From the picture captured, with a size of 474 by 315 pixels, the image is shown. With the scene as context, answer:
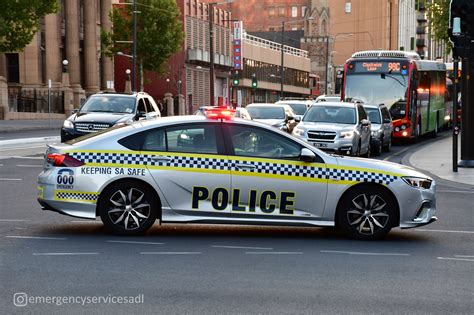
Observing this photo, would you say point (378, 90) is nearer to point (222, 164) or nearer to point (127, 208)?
point (222, 164)

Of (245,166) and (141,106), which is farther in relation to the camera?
(141,106)

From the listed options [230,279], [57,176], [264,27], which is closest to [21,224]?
[57,176]

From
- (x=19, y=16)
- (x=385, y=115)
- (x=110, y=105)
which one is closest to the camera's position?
(x=110, y=105)

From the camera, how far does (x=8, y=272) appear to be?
827cm

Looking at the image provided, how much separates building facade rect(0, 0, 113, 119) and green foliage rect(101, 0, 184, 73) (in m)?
2.22

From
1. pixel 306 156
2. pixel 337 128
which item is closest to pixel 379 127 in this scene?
pixel 337 128

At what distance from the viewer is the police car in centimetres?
1053

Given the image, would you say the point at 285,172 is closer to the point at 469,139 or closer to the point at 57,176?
the point at 57,176

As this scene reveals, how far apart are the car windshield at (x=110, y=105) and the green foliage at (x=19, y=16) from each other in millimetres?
18732

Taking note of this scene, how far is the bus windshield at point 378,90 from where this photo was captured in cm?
3425

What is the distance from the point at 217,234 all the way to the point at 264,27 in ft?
537

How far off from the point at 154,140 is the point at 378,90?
24646 millimetres

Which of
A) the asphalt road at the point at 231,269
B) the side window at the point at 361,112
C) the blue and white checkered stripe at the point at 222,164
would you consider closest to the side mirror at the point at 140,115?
the side window at the point at 361,112

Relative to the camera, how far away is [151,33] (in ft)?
246
